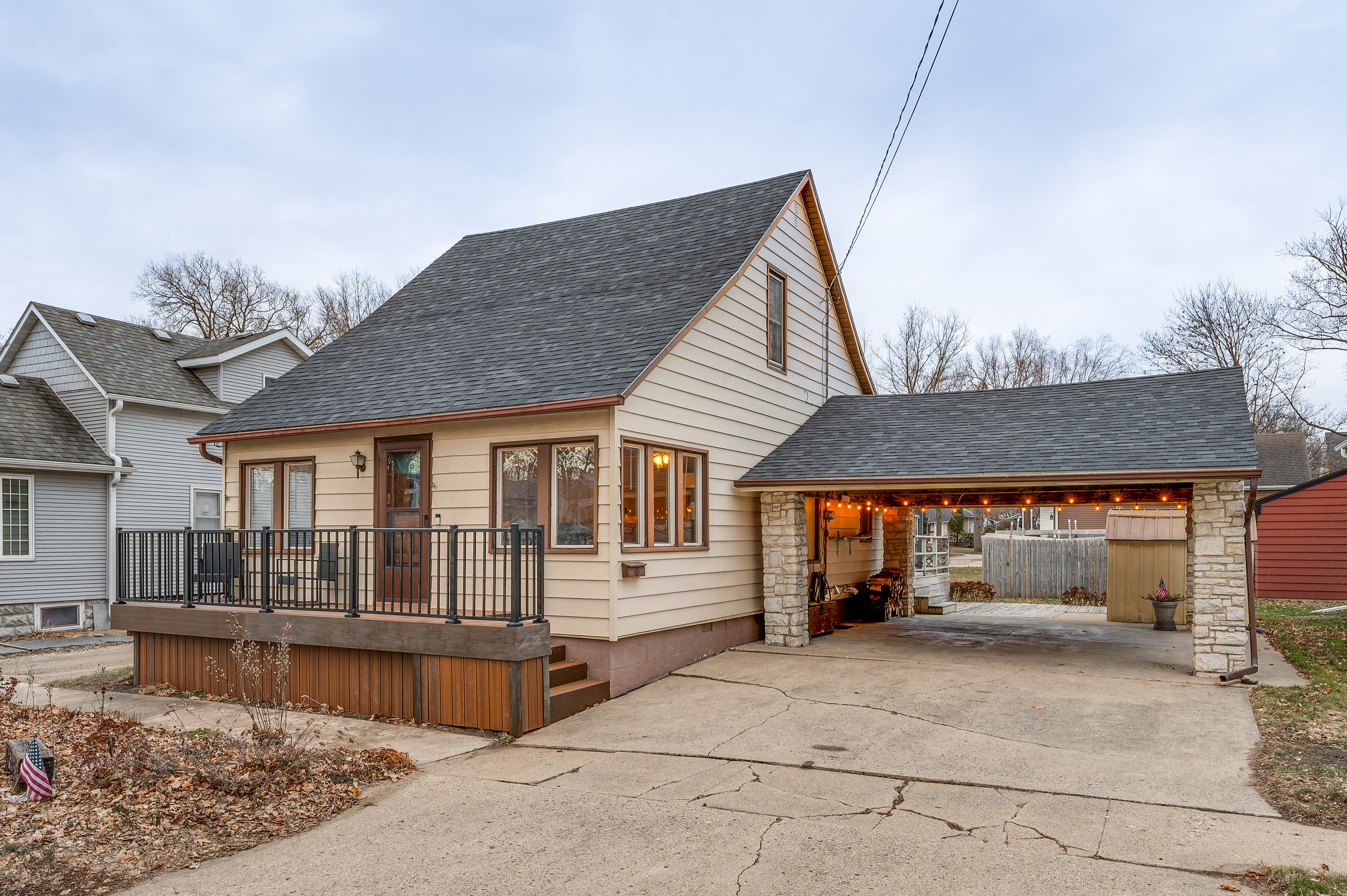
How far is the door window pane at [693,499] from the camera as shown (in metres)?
10.5

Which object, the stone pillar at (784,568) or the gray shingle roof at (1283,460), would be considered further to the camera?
the gray shingle roof at (1283,460)

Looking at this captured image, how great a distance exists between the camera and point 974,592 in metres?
22.0

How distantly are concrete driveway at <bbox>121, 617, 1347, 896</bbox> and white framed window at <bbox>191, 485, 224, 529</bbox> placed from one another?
42.4ft

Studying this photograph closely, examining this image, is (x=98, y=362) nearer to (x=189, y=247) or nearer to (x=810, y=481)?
(x=810, y=481)

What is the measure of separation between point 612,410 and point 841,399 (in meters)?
6.28

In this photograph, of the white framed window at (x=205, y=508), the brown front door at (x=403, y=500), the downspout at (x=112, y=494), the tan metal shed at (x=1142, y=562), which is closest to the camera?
the brown front door at (x=403, y=500)

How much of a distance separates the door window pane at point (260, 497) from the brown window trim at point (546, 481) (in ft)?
12.8

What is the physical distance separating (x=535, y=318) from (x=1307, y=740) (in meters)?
9.12

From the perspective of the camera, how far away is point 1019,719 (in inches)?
303

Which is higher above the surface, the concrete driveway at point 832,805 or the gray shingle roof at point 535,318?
the gray shingle roof at point 535,318

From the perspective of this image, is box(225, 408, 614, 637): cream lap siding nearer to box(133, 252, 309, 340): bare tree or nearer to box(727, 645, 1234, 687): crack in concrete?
box(727, 645, 1234, 687): crack in concrete

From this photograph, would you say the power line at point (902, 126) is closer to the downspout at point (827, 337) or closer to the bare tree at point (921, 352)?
the downspout at point (827, 337)

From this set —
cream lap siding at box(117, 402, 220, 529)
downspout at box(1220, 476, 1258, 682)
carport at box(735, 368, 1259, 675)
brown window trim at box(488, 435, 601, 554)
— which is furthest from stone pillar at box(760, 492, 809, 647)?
cream lap siding at box(117, 402, 220, 529)

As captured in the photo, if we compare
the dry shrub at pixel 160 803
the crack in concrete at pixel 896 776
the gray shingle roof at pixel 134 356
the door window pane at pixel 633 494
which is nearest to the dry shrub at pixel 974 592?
the door window pane at pixel 633 494
